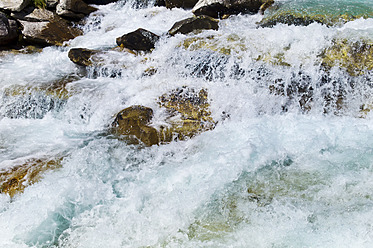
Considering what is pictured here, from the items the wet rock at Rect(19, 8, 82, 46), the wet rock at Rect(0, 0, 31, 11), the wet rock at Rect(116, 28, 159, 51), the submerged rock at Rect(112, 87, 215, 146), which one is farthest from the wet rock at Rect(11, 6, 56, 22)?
the submerged rock at Rect(112, 87, 215, 146)

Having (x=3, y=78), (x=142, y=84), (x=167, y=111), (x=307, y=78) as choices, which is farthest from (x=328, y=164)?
(x=3, y=78)

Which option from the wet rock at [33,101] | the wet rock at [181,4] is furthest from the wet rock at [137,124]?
the wet rock at [181,4]

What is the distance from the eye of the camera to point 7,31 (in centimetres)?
795

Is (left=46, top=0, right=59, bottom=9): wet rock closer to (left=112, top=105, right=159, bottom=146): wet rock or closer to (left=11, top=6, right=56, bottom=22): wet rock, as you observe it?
(left=11, top=6, right=56, bottom=22): wet rock

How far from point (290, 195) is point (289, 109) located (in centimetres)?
210

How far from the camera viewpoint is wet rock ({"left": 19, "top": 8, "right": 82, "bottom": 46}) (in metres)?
8.37

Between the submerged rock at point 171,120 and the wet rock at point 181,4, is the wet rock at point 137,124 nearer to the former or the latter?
the submerged rock at point 171,120

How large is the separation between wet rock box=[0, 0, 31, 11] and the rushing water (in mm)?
1985

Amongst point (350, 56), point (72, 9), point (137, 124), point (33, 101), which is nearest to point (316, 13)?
point (350, 56)

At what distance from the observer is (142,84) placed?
241 inches

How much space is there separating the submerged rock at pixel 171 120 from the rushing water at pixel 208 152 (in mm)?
160

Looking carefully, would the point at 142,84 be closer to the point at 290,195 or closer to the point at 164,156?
the point at 164,156

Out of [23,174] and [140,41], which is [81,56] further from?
[23,174]

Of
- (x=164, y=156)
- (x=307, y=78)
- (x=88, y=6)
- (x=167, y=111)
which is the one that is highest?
(x=88, y=6)
